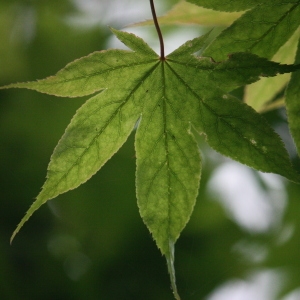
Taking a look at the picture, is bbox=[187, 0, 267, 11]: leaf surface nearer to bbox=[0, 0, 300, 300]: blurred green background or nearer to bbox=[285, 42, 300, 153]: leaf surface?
bbox=[285, 42, 300, 153]: leaf surface

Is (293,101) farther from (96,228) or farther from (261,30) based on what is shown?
(96,228)

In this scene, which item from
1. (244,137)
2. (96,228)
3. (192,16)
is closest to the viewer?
(244,137)

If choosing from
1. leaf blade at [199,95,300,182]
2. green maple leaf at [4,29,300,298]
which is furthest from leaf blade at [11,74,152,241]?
leaf blade at [199,95,300,182]

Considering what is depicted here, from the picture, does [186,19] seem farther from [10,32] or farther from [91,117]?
[10,32]

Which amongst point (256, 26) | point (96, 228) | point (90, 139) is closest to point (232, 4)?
point (256, 26)

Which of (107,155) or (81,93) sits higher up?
(81,93)

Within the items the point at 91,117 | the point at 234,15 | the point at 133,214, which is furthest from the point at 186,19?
the point at 133,214
